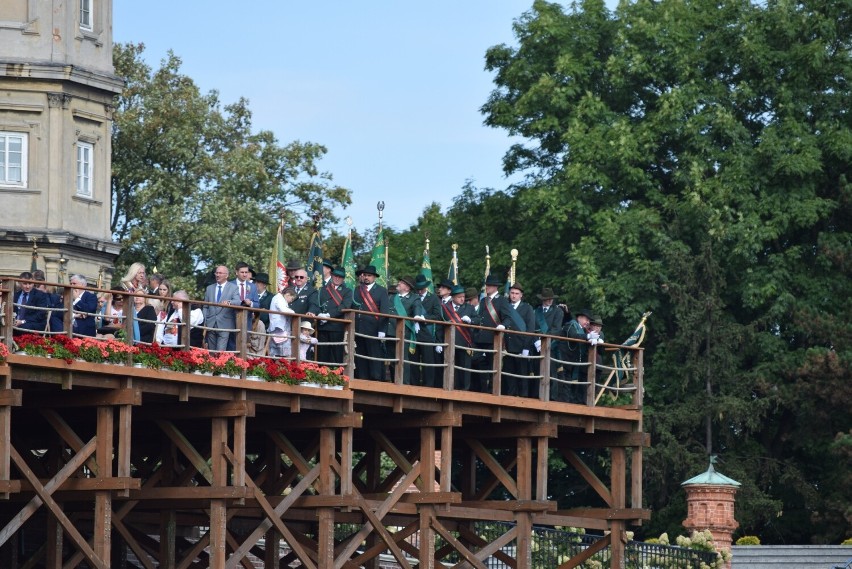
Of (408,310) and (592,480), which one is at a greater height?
(408,310)

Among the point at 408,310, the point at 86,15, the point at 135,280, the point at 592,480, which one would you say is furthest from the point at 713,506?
the point at 135,280

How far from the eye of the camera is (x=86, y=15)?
6228 cm

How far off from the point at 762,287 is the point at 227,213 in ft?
46.3

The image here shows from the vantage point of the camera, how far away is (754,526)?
64250mm

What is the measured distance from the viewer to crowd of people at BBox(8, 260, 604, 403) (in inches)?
1500

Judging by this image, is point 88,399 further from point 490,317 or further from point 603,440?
point 603,440

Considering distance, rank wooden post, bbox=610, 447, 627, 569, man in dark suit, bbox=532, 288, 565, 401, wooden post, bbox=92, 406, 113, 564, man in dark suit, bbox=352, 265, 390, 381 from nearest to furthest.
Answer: wooden post, bbox=92, 406, 113, 564 → man in dark suit, bbox=352, 265, 390, 381 → man in dark suit, bbox=532, 288, 565, 401 → wooden post, bbox=610, 447, 627, 569

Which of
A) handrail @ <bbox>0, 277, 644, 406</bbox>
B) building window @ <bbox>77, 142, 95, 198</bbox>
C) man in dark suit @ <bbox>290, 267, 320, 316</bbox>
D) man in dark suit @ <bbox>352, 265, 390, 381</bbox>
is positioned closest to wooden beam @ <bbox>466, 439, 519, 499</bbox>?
handrail @ <bbox>0, 277, 644, 406</bbox>

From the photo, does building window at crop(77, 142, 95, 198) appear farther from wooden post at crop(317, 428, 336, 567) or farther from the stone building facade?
wooden post at crop(317, 428, 336, 567)

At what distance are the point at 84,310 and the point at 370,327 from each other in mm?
5542

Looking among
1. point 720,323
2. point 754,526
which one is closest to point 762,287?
point 720,323

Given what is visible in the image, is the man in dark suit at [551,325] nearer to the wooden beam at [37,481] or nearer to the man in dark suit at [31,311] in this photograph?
the wooden beam at [37,481]

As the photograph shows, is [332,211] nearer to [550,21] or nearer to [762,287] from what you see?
[550,21]

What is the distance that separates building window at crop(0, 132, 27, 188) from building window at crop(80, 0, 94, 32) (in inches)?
125
